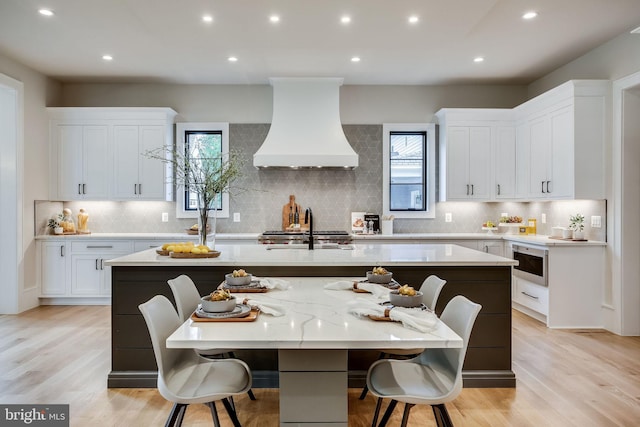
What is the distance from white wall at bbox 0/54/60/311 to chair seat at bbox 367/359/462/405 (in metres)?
4.78

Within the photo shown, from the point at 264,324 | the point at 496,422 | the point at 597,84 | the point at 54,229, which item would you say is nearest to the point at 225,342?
the point at 264,324

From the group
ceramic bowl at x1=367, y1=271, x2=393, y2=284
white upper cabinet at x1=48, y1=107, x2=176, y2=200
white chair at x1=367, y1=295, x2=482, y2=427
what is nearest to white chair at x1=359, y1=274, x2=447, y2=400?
white chair at x1=367, y1=295, x2=482, y2=427

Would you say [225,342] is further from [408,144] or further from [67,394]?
[408,144]

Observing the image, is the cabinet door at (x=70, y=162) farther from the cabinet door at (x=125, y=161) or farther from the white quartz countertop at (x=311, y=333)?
the white quartz countertop at (x=311, y=333)

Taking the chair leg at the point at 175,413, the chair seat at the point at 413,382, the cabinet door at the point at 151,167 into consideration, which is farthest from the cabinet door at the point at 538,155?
the cabinet door at the point at 151,167

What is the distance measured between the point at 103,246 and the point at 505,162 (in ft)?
17.4

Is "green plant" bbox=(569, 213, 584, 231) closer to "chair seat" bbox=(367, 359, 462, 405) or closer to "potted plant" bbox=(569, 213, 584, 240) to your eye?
"potted plant" bbox=(569, 213, 584, 240)

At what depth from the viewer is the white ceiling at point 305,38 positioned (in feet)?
Result: 11.5

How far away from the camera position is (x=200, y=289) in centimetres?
296

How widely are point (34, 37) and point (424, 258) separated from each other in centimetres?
434

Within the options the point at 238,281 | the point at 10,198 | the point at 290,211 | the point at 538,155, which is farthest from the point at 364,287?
the point at 10,198

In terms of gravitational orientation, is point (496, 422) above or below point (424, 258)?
below

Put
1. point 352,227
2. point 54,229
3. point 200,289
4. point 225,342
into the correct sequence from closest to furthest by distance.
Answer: point 225,342 → point 200,289 → point 54,229 → point 352,227

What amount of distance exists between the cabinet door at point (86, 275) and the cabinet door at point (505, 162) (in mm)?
5261
